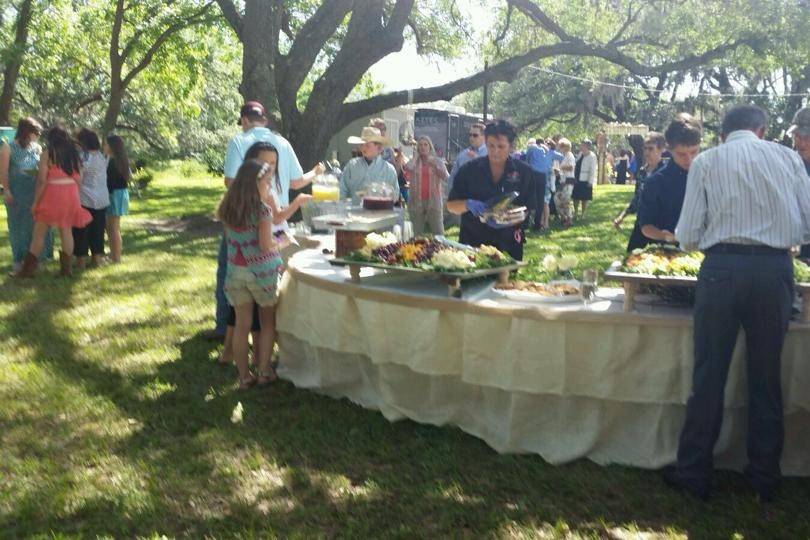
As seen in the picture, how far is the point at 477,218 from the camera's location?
5.53m

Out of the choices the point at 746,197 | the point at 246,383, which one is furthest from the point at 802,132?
the point at 246,383

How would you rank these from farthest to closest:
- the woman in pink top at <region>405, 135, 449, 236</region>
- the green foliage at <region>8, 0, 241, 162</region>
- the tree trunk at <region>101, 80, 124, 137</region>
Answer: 1. the green foliage at <region>8, 0, 241, 162</region>
2. the tree trunk at <region>101, 80, 124, 137</region>
3. the woman in pink top at <region>405, 135, 449, 236</region>

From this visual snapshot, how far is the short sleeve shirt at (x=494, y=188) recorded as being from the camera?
536cm

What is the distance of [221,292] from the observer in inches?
247

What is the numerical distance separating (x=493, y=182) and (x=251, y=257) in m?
1.51

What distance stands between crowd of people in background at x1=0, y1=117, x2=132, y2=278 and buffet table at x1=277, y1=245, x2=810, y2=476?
4778mm

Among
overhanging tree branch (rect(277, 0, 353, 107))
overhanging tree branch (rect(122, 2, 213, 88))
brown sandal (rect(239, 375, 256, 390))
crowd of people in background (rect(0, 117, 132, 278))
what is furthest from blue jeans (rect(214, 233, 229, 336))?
overhanging tree branch (rect(122, 2, 213, 88))

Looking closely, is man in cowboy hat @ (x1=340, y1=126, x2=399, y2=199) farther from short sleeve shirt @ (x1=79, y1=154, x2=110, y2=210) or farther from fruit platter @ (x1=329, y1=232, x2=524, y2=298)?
short sleeve shirt @ (x1=79, y1=154, x2=110, y2=210)

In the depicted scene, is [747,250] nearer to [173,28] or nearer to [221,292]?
[221,292]

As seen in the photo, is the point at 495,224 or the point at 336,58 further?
the point at 336,58

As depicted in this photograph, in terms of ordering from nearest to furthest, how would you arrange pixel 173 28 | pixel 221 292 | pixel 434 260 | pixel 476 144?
pixel 434 260, pixel 221 292, pixel 476 144, pixel 173 28

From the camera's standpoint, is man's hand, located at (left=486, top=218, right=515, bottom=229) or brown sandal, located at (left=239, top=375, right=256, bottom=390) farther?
brown sandal, located at (left=239, top=375, right=256, bottom=390)

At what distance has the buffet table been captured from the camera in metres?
4.06

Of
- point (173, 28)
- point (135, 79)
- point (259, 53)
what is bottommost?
point (259, 53)
